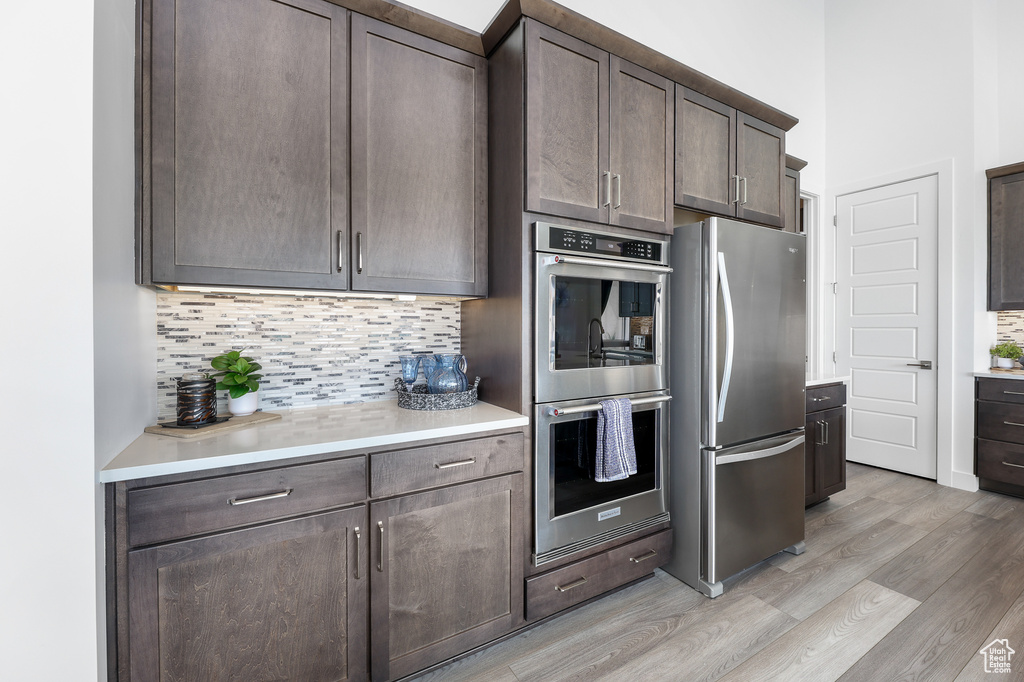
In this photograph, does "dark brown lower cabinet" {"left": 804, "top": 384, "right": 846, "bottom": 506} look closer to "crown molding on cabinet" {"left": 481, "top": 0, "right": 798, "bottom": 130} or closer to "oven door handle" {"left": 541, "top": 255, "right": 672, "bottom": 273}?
"oven door handle" {"left": 541, "top": 255, "right": 672, "bottom": 273}

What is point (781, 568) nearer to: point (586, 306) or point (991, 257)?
point (586, 306)

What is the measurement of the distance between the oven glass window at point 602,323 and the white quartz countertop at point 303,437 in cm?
39

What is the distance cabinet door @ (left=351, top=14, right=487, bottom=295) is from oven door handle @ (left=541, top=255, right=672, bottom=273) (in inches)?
14.3

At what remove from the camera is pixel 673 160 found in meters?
2.13

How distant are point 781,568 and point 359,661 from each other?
6.83 feet

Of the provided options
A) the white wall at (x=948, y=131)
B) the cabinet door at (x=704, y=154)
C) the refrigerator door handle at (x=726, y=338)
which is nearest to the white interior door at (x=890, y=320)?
the white wall at (x=948, y=131)

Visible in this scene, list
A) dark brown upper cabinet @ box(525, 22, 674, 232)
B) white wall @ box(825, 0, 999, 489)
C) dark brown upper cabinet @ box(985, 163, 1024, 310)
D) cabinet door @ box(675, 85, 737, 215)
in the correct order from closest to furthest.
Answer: dark brown upper cabinet @ box(525, 22, 674, 232) < cabinet door @ box(675, 85, 737, 215) < dark brown upper cabinet @ box(985, 163, 1024, 310) < white wall @ box(825, 0, 999, 489)

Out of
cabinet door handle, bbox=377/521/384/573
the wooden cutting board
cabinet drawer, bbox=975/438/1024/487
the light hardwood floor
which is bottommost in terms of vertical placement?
the light hardwood floor

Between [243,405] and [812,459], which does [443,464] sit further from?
[812,459]

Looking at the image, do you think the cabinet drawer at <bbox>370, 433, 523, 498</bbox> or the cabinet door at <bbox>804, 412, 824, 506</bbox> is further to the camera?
the cabinet door at <bbox>804, 412, 824, 506</bbox>

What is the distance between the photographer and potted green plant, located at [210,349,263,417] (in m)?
1.64

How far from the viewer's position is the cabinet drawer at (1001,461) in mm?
3082

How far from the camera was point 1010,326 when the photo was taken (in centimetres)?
343

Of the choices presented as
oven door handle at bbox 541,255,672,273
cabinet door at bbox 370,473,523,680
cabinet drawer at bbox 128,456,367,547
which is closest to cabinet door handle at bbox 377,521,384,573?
cabinet door at bbox 370,473,523,680
